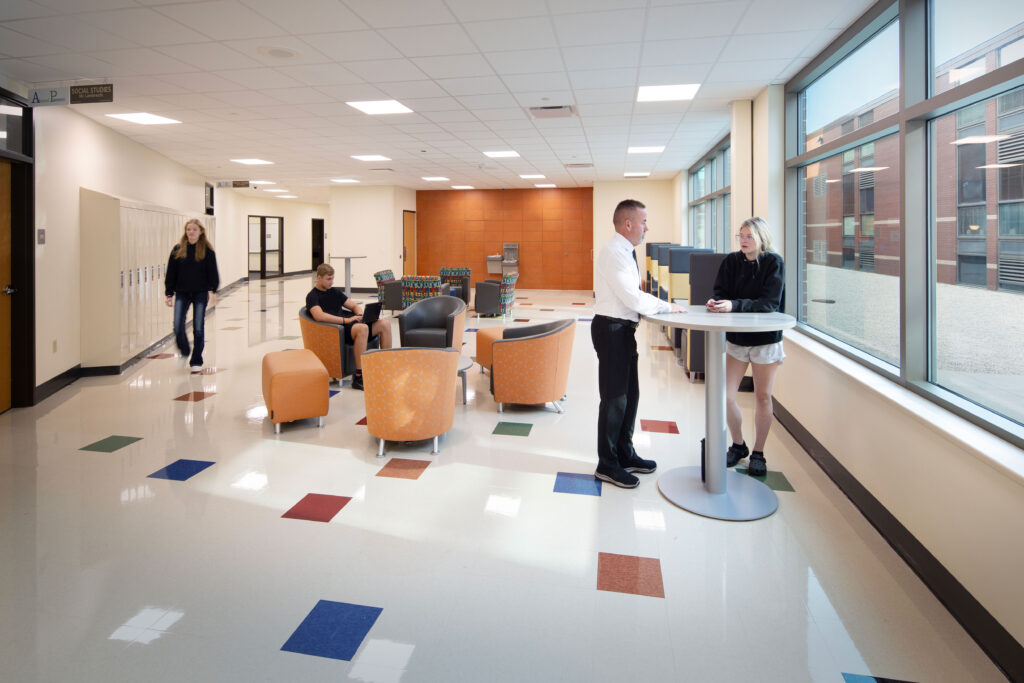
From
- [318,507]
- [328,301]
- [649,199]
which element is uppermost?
[649,199]

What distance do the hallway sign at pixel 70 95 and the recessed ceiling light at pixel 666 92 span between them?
490 centimetres

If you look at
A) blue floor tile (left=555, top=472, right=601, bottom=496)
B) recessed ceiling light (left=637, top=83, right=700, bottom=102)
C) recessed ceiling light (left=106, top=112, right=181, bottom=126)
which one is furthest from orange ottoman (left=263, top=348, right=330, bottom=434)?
recessed ceiling light (left=106, top=112, right=181, bottom=126)

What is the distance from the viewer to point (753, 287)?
3.67 m

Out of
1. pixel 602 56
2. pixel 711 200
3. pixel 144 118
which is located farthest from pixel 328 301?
pixel 711 200

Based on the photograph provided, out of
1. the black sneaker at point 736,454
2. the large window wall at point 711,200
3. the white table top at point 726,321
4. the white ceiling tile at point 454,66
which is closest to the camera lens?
the white table top at point 726,321

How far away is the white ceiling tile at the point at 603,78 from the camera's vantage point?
5758 mm

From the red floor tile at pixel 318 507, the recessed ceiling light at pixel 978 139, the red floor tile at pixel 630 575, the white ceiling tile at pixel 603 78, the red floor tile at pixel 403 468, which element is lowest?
the red floor tile at pixel 630 575

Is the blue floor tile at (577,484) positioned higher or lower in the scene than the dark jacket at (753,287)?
lower

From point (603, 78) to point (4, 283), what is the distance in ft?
18.3

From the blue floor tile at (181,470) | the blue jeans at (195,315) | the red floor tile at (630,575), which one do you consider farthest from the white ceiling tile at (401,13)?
the blue jeans at (195,315)

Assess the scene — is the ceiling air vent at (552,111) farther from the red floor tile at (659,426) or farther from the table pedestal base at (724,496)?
the table pedestal base at (724,496)

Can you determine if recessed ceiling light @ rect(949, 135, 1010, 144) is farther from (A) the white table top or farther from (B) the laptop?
(B) the laptop

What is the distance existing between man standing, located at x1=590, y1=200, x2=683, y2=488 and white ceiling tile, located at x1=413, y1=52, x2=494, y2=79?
8.42 ft

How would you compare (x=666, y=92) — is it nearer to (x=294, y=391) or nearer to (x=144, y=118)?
(x=294, y=391)
